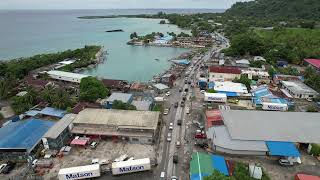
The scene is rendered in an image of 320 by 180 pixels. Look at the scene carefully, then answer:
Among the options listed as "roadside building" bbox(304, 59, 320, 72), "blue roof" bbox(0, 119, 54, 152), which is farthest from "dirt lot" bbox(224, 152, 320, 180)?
"roadside building" bbox(304, 59, 320, 72)

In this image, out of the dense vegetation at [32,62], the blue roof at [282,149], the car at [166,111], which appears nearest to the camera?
the blue roof at [282,149]

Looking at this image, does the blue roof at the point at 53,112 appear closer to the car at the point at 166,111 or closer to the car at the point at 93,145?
the car at the point at 93,145

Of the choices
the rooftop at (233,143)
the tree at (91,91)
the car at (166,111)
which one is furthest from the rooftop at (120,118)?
the rooftop at (233,143)

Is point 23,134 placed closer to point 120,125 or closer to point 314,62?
point 120,125

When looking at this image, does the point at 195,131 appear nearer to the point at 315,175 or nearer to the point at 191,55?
the point at 315,175

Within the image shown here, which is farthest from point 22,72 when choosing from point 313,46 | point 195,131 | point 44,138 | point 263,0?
point 263,0

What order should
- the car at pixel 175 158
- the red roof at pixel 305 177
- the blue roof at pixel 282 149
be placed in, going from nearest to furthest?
the red roof at pixel 305 177 < the blue roof at pixel 282 149 < the car at pixel 175 158

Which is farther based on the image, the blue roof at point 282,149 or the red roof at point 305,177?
the blue roof at point 282,149
